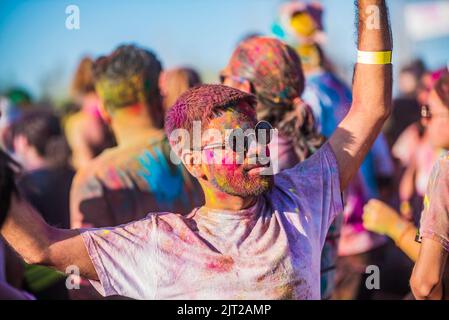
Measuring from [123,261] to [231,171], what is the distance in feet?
1.52

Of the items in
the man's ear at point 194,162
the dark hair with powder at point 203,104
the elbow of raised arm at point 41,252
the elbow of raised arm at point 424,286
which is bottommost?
the elbow of raised arm at point 424,286

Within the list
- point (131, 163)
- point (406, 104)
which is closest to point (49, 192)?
point (131, 163)

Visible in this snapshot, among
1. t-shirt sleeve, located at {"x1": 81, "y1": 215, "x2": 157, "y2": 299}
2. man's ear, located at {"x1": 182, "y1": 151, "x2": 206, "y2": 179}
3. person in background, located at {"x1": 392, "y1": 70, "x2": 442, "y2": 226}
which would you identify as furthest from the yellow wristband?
person in background, located at {"x1": 392, "y1": 70, "x2": 442, "y2": 226}

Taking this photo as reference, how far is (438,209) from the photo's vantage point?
317 centimetres

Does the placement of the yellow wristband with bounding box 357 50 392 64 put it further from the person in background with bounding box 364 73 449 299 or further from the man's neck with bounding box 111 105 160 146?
the man's neck with bounding box 111 105 160 146

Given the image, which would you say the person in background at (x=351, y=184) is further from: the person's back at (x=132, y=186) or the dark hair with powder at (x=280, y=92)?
the person's back at (x=132, y=186)

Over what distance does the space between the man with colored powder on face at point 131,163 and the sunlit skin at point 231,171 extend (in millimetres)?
1132

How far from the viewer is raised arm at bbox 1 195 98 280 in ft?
8.61

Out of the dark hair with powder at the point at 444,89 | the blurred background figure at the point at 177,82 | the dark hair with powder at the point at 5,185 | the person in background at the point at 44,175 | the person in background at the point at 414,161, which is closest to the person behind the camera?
the dark hair with powder at the point at 5,185

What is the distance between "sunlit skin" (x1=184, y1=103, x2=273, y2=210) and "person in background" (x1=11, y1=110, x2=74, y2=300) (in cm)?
104

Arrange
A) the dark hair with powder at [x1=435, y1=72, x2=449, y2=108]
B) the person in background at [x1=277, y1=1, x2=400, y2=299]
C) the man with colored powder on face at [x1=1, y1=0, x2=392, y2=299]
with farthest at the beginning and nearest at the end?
1. the person in background at [x1=277, y1=1, x2=400, y2=299]
2. the dark hair with powder at [x1=435, y1=72, x2=449, y2=108]
3. the man with colored powder on face at [x1=1, y1=0, x2=392, y2=299]

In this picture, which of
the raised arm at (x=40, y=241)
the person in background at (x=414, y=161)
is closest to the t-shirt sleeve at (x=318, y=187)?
the raised arm at (x=40, y=241)

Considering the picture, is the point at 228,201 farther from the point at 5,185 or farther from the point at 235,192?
the point at 5,185

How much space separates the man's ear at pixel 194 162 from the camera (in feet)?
9.53
